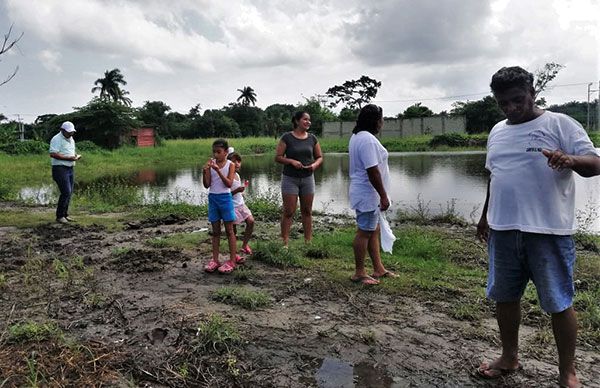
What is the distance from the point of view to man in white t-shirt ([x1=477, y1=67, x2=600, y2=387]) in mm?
2605

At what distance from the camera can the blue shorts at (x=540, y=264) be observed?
2621 millimetres

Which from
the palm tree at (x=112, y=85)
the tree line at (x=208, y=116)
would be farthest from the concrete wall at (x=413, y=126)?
the palm tree at (x=112, y=85)

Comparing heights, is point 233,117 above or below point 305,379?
above

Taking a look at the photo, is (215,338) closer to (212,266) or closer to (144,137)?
(212,266)

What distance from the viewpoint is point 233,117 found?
71.1 m

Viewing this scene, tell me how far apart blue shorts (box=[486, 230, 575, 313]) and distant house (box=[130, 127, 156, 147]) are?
4122cm

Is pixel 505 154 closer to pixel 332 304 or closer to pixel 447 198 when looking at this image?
pixel 332 304

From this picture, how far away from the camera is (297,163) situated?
5.91 metres

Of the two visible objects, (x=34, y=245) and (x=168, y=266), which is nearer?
(x=168, y=266)

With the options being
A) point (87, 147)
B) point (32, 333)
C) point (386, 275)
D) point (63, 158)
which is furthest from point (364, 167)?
point (87, 147)

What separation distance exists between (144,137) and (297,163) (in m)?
38.8

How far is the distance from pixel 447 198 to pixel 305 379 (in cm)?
1061

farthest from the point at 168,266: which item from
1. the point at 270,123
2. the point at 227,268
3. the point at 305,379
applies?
the point at 270,123

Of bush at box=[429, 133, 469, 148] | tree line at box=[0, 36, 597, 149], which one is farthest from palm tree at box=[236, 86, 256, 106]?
bush at box=[429, 133, 469, 148]
